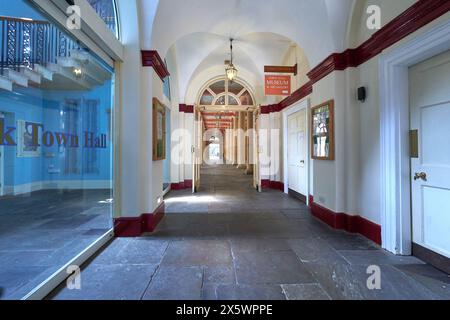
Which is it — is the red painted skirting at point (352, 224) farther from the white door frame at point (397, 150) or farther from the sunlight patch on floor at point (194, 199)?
the sunlight patch on floor at point (194, 199)

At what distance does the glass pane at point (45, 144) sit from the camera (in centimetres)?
243

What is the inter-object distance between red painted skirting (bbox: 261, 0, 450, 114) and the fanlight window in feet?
12.9

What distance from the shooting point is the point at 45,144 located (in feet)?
10.1

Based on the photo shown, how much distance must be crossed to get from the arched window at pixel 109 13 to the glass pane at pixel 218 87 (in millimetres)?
4726

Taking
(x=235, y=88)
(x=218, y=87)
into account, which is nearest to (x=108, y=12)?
(x=218, y=87)

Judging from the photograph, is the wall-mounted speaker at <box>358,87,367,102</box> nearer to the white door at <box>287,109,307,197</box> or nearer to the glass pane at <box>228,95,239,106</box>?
the white door at <box>287,109,307,197</box>

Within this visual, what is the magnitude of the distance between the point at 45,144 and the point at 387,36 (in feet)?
14.4

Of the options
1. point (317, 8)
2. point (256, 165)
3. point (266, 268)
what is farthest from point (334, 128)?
point (256, 165)

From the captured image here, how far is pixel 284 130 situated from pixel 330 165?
295cm

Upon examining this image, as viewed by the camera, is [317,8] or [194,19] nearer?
[317,8]

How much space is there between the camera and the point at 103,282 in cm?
198

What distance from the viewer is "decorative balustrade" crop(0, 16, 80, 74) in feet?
9.50

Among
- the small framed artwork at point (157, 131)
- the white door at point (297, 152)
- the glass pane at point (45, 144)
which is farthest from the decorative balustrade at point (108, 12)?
the white door at point (297, 152)
